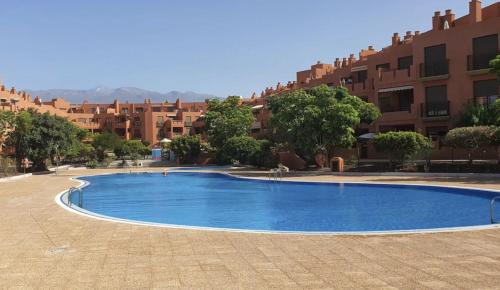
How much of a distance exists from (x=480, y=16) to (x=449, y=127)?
776 cm

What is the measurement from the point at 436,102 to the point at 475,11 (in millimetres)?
6483

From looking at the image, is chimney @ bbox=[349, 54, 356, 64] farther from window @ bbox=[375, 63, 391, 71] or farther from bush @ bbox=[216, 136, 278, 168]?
bush @ bbox=[216, 136, 278, 168]

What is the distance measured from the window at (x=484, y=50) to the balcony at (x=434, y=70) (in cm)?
188

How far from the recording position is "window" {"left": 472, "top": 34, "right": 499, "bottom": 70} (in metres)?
30.7

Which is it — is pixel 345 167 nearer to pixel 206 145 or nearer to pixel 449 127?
pixel 449 127

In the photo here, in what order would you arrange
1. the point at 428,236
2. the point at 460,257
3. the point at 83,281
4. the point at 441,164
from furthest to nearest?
the point at 441,164 < the point at 428,236 < the point at 460,257 < the point at 83,281

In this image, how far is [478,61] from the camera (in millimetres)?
31234

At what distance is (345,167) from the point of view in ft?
104

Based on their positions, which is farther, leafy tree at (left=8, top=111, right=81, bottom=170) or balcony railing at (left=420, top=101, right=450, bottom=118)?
leafy tree at (left=8, top=111, right=81, bottom=170)

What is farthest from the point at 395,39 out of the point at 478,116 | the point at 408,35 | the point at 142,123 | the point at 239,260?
the point at 142,123

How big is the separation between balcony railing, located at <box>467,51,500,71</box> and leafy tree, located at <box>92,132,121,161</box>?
1382 inches

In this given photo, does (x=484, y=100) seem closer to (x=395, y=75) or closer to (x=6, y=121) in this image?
(x=395, y=75)

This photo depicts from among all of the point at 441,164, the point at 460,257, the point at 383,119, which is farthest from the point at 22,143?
the point at 460,257

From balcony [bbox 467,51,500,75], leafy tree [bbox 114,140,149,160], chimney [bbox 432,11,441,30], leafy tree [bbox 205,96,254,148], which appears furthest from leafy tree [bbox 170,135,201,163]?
balcony [bbox 467,51,500,75]
